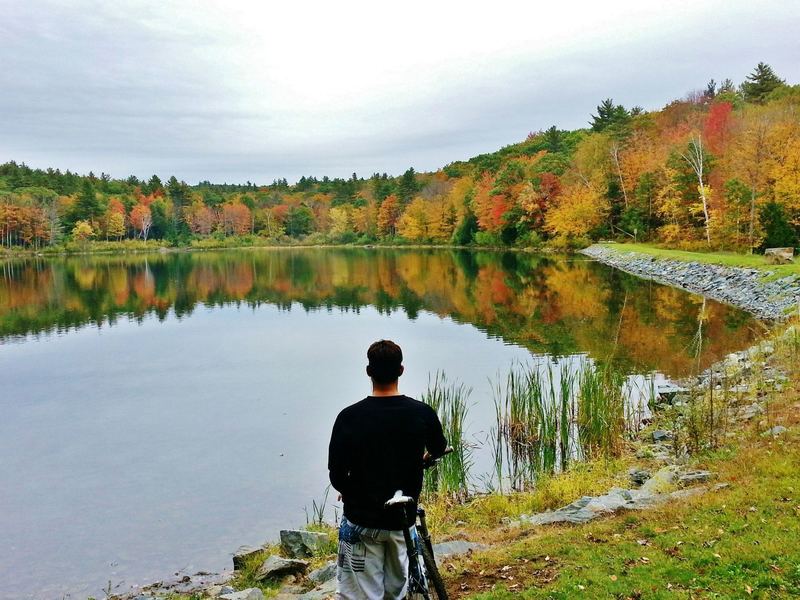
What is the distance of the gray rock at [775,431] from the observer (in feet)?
27.2

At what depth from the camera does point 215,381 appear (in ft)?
59.8

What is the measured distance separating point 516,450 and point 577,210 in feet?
172

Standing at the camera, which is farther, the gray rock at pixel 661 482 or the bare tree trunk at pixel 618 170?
the bare tree trunk at pixel 618 170

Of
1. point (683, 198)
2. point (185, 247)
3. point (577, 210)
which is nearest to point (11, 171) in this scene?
point (185, 247)

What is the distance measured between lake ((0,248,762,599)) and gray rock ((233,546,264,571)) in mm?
306

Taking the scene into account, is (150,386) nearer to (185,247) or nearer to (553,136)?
(553,136)

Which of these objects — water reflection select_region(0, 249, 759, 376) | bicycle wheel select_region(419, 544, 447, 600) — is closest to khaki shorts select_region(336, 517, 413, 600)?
bicycle wheel select_region(419, 544, 447, 600)

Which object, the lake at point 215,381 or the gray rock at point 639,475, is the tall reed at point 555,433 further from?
the gray rock at point 639,475

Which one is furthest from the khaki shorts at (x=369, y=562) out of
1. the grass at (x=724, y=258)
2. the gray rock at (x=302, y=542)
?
the grass at (x=724, y=258)

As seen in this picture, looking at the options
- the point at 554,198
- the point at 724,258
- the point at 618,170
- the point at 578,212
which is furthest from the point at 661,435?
the point at 554,198

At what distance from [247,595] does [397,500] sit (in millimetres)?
3733

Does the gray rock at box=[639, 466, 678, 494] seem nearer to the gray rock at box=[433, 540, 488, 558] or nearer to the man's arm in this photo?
the gray rock at box=[433, 540, 488, 558]

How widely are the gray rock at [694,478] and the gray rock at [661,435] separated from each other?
280cm

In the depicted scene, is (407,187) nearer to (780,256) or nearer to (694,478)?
(780,256)
